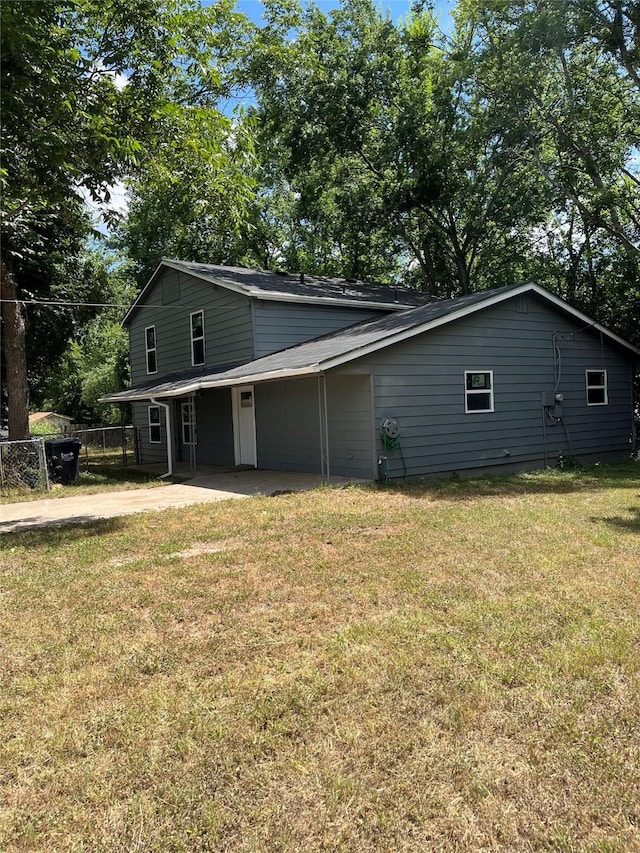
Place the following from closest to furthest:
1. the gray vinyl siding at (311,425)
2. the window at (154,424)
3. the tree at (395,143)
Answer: the gray vinyl siding at (311,425)
the window at (154,424)
the tree at (395,143)

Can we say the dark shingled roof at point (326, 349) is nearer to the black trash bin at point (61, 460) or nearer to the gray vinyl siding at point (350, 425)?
the gray vinyl siding at point (350, 425)

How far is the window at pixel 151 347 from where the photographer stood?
18.4 m

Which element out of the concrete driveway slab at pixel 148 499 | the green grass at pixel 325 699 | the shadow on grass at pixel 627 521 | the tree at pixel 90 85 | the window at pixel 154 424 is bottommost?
the green grass at pixel 325 699

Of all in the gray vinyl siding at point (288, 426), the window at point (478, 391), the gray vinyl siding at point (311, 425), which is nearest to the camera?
the gray vinyl siding at point (311, 425)

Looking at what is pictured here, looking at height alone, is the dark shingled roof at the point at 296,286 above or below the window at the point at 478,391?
above

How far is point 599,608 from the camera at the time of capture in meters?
4.06

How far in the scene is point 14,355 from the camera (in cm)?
1399

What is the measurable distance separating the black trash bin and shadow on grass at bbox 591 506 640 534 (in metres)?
10.5


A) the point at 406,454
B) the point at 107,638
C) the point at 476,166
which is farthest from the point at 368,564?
the point at 476,166

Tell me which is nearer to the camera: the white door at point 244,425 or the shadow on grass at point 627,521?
the shadow on grass at point 627,521

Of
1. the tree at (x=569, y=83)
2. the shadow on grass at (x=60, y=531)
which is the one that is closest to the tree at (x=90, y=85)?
the shadow on grass at (x=60, y=531)

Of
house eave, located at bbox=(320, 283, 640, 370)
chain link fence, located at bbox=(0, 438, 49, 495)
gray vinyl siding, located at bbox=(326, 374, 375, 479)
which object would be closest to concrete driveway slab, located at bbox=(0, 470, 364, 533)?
gray vinyl siding, located at bbox=(326, 374, 375, 479)

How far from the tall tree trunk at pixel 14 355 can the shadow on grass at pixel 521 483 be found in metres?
9.09

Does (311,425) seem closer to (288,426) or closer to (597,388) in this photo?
(288,426)
